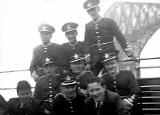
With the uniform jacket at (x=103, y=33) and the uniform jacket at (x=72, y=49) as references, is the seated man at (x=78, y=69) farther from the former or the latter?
the uniform jacket at (x=103, y=33)

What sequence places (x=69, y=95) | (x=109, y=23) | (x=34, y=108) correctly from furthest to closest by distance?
1. (x=109, y=23)
2. (x=34, y=108)
3. (x=69, y=95)

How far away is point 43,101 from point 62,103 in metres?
0.70

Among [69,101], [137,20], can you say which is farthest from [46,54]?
[137,20]

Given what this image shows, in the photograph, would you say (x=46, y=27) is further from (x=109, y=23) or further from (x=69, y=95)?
(x=69, y=95)

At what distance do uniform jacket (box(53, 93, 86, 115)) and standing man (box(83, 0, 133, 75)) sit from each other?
41.0 inches

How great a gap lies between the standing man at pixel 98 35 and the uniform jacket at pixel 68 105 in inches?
41.0

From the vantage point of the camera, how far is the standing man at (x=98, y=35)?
627 cm

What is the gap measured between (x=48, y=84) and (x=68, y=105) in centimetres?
81

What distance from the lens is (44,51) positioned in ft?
21.2

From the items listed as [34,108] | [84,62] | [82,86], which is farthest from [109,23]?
[34,108]

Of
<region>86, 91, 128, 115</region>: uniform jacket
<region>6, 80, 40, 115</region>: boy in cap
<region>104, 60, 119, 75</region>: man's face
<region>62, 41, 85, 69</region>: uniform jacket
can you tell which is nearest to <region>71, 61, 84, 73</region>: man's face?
<region>62, 41, 85, 69</region>: uniform jacket

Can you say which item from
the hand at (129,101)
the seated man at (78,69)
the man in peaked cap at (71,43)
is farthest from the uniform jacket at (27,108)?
the hand at (129,101)

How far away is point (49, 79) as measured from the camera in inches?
239

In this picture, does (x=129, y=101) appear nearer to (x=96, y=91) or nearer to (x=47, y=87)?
(x=96, y=91)
